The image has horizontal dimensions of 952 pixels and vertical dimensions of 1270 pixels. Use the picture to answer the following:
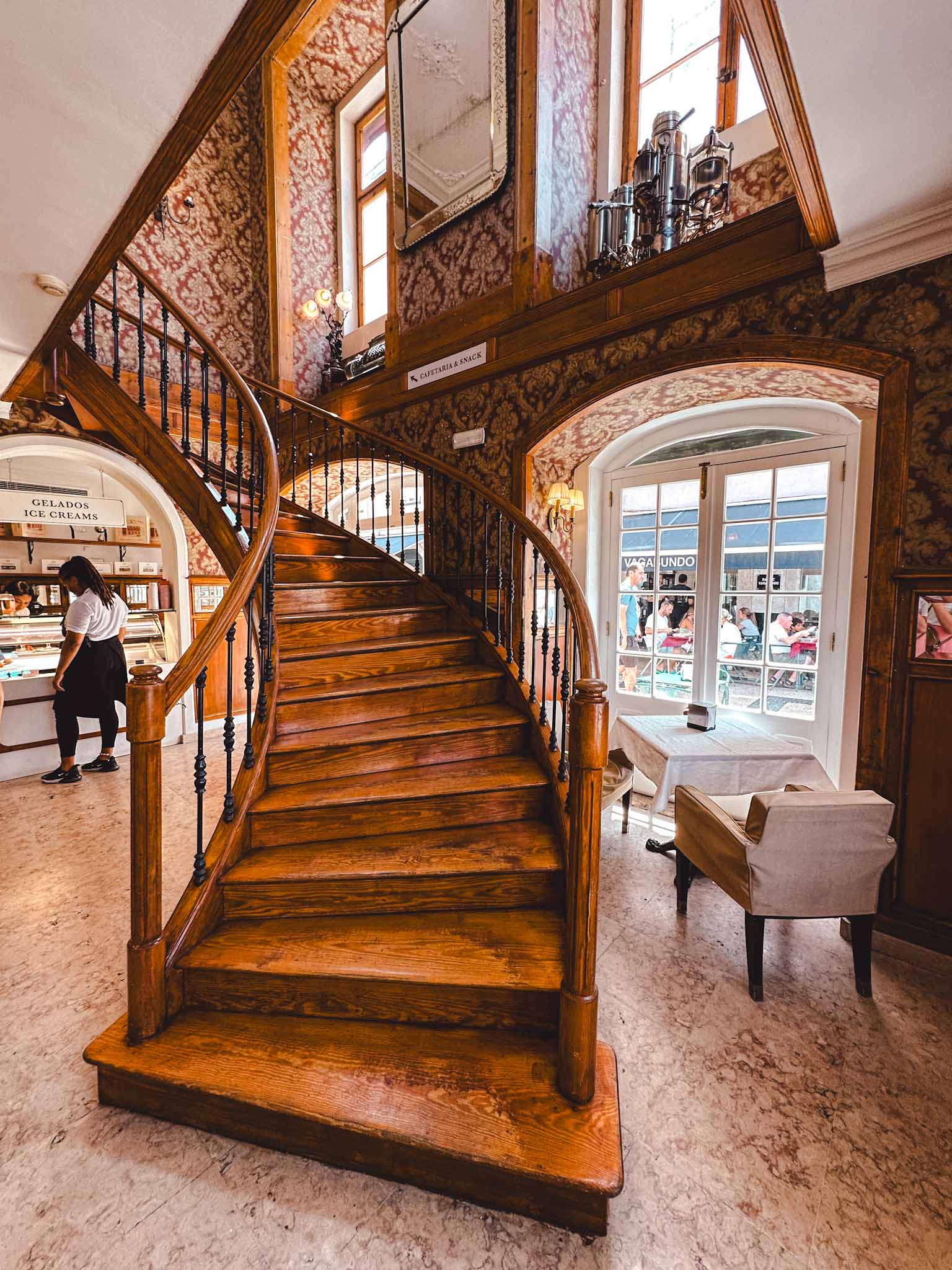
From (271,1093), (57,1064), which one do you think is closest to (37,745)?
(57,1064)

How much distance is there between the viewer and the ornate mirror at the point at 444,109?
395 centimetres

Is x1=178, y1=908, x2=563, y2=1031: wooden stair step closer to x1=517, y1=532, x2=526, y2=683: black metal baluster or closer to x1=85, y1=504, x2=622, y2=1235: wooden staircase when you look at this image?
x1=85, y1=504, x2=622, y2=1235: wooden staircase

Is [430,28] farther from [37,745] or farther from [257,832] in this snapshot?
[37,745]

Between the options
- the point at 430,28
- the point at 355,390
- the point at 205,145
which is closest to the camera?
the point at 430,28

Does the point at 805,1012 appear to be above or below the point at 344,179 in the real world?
below

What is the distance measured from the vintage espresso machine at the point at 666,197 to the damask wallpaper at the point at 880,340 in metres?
0.54

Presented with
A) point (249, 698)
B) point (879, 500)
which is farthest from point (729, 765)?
point (249, 698)

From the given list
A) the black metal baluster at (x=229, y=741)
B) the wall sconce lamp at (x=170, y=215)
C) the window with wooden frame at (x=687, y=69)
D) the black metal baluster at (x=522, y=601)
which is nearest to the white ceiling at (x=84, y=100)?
the black metal baluster at (x=229, y=741)

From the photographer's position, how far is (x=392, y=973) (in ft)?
5.79

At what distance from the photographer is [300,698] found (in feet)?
8.89

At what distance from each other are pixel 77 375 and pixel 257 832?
144 inches

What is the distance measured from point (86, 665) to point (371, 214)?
619 cm

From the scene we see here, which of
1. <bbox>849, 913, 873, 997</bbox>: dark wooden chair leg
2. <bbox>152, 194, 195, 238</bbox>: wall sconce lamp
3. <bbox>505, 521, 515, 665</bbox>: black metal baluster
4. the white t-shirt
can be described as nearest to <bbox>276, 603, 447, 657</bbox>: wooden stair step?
<bbox>505, 521, 515, 665</bbox>: black metal baluster

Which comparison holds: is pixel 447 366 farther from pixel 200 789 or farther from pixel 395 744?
pixel 200 789
